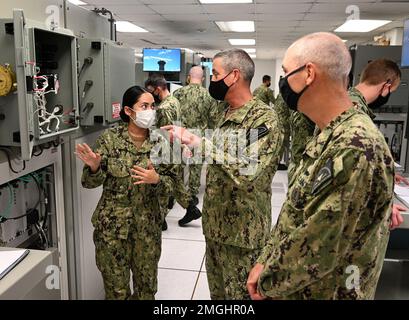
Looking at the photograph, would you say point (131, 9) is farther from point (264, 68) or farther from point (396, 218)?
point (264, 68)

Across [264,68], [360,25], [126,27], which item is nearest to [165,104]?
[126,27]

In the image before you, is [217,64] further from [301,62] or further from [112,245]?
[112,245]

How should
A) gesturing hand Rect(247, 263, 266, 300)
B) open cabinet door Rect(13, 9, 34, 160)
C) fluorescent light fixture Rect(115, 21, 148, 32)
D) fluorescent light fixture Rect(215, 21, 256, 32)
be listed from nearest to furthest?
gesturing hand Rect(247, 263, 266, 300) → open cabinet door Rect(13, 9, 34, 160) → fluorescent light fixture Rect(215, 21, 256, 32) → fluorescent light fixture Rect(115, 21, 148, 32)

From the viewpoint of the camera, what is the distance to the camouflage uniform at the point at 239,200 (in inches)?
69.9

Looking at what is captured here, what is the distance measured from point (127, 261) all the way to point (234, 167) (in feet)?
3.08

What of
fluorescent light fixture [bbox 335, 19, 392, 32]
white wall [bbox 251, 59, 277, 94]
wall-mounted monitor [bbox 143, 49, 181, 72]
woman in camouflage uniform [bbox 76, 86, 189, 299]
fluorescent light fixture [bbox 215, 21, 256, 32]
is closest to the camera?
woman in camouflage uniform [bbox 76, 86, 189, 299]

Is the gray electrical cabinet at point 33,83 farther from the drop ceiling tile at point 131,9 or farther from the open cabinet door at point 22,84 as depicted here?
the drop ceiling tile at point 131,9

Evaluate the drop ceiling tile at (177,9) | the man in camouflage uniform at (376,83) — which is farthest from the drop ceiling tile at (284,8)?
the man in camouflage uniform at (376,83)

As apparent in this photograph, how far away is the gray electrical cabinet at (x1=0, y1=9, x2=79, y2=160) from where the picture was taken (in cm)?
148

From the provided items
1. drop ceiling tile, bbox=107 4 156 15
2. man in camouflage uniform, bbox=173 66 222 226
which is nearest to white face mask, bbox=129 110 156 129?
man in camouflage uniform, bbox=173 66 222 226

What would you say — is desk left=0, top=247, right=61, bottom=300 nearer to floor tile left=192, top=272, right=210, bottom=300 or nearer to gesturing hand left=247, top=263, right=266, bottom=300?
gesturing hand left=247, top=263, right=266, bottom=300

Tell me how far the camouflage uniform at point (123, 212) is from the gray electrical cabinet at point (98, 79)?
0.42ft

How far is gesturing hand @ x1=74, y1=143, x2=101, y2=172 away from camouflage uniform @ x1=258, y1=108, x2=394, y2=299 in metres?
1.17

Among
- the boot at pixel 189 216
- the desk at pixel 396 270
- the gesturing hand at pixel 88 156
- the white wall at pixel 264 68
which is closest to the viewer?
the gesturing hand at pixel 88 156
